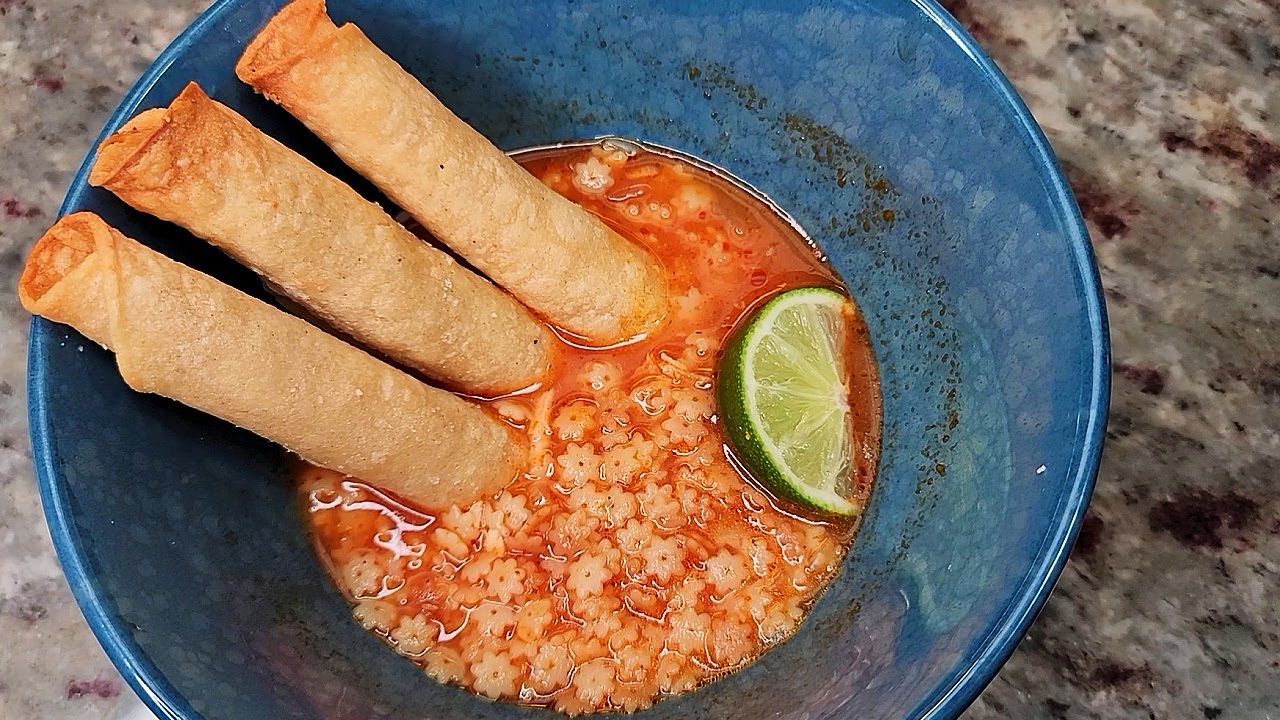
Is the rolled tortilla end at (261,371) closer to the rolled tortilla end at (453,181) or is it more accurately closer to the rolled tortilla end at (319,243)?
the rolled tortilla end at (319,243)

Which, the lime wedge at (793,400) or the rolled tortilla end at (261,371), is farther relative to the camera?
the lime wedge at (793,400)

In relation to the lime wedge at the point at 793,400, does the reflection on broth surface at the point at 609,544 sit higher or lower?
lower

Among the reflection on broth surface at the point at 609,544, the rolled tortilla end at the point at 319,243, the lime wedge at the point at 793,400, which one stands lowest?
the reflection on broth surface at the point at 609,544

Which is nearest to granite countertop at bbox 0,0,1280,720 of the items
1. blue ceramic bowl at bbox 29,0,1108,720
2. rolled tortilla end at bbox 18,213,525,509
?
blue ceramic bowl at bbox 29,0,1108,720

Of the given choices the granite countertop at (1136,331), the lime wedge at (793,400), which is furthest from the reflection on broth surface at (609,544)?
the granite countertop at (1136,331)

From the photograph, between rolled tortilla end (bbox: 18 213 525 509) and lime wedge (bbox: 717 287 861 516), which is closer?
rolled tortilla end (bbox: 18 213 525 509)

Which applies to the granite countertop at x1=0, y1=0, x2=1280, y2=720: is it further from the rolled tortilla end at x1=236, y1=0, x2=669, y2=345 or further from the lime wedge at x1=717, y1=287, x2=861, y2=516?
the rolled tortilla end at x1=236, y1=0, x2=669, y2=345

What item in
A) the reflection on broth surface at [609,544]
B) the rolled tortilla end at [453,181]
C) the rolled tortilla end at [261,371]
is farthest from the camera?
the reflection on broth surface at [609,544]
